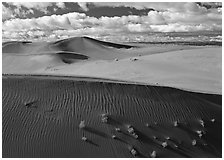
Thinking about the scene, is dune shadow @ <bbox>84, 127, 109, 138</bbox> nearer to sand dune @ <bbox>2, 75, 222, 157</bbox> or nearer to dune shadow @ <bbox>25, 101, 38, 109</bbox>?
sand dune @ <bbox>2, 75, 222, 157</bbox>

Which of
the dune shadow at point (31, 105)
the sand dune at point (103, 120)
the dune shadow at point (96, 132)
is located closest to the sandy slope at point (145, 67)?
the sand dune at point (103, 120)

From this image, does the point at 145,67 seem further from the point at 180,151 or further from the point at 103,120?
the point at 180,151

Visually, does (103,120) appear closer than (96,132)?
No

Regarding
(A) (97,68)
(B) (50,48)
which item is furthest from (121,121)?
(B) (50,48)

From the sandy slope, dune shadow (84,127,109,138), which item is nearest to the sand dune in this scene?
dune shadow (84,127,109,138)

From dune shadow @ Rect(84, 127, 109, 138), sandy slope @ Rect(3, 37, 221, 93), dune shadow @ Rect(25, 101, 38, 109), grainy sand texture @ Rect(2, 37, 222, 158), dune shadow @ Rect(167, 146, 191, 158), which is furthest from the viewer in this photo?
sandy slope @ Rect(3, 37, 221, 93)

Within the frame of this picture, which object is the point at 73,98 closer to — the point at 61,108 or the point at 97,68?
the point at 61,108

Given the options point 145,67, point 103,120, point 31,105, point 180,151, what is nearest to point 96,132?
point 103,120

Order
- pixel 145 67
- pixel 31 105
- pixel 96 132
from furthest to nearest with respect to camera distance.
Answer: pixel 145 67 < pixel 31 105 < pixel 96 132

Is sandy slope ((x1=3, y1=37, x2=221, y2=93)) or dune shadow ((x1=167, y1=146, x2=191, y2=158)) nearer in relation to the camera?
dune shadow ((x1=167, y1=146, x2=191, y2=158))
